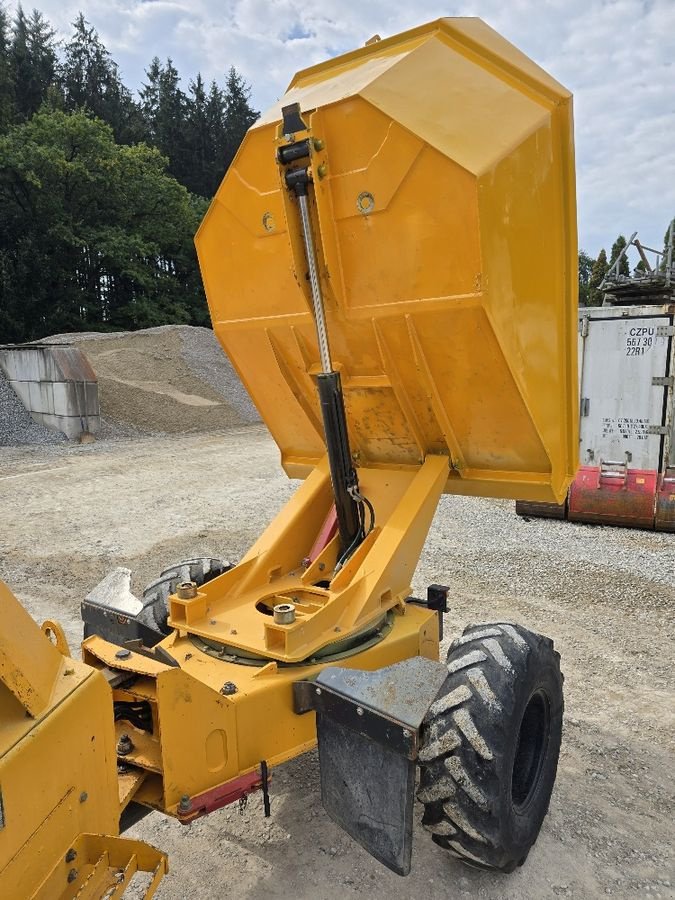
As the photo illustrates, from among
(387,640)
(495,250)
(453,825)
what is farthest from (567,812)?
(495,250)

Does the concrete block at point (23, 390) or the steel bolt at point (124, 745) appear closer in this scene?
the steel bolt at point (124, 745)

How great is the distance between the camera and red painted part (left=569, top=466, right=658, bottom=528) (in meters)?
7.40

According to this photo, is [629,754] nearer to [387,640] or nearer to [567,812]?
[567,812]

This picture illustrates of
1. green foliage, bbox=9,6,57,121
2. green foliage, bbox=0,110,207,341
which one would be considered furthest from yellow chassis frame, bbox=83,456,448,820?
green foliage, bbox=9,6,57,121

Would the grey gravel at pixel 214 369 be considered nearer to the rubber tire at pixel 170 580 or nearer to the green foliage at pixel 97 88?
the rubber tire at pixel 170 580

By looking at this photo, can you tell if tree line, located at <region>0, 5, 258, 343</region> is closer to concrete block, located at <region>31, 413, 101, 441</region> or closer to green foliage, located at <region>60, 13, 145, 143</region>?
green foliage, located at <region>60, 13, 145, 143</region>

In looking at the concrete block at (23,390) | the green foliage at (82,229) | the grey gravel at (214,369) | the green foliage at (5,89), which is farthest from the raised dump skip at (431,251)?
the green foliage at (5,89)

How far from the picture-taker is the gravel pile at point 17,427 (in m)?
14.7

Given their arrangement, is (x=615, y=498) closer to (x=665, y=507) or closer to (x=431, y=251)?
(x=665, y=507)

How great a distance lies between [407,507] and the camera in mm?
3334

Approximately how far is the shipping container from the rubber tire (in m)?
4.89

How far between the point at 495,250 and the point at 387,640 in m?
1.79

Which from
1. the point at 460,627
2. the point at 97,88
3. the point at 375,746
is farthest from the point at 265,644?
the point at 97,88

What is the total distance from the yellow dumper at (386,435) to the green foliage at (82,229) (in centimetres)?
2596
